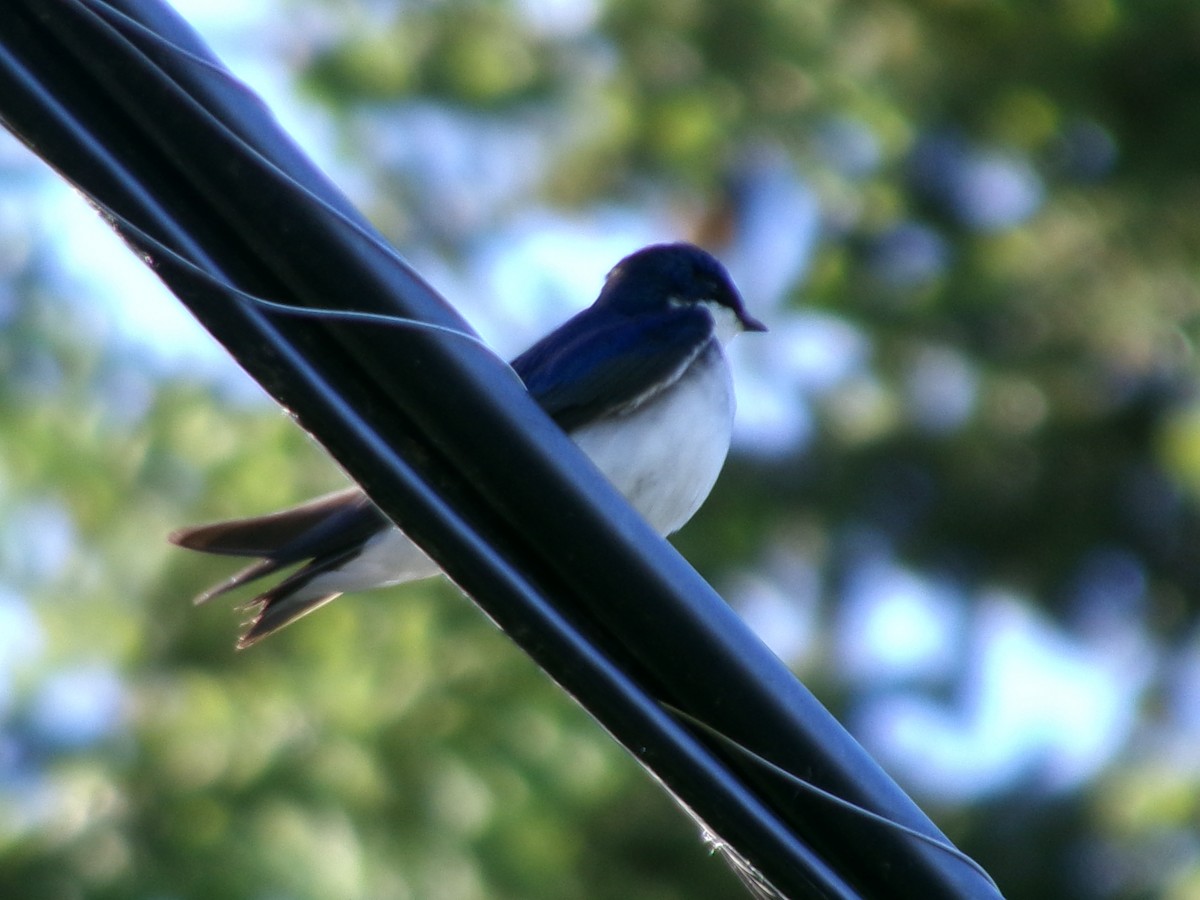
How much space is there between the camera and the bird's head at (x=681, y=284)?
379 centimetres

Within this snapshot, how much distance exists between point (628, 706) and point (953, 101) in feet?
14.1

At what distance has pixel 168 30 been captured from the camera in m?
1.57

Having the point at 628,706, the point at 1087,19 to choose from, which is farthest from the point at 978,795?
the point at 628,706

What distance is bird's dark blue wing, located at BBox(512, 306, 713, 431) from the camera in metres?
3.14

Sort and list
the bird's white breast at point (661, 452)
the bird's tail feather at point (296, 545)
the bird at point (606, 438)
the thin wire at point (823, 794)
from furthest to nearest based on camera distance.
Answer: the bird's white breast at point (661, 452), the bird at point (606, 438), the bird's tail feather at point (296, 545), the thin wire at point (823, 794)

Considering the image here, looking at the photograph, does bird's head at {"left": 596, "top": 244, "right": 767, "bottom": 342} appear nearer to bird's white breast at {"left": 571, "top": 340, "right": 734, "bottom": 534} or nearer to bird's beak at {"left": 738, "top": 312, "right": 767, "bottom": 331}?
bird's beak at {"left": 738, "top": 312, "right": 767, "bottom": 331}

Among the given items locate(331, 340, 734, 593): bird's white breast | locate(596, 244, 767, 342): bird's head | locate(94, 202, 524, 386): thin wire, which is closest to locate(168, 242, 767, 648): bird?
locate(331, 340, 734, 593): bird's white breast

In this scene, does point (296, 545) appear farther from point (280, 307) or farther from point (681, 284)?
point (681, 284)

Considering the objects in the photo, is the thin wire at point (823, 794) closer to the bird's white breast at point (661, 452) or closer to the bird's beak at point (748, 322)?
the bird's white breast at point (661, 452)

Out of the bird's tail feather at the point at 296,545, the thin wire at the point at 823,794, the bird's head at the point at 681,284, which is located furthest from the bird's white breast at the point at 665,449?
the thin wire at the point at 823,794

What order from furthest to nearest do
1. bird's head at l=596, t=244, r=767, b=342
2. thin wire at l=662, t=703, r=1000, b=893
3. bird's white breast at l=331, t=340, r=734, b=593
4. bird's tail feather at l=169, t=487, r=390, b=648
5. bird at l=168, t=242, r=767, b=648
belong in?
1. bird's head at l=596, t=244, r=767, b=342
2. bird's white breast at l=331, t=340, r=734, b=593
3. bird at l=168, t=242, r=767, b=648
4. bird's tail feather at l=169, t=487, r=390, b=648
5. thin wire at l=662, t=703, r=1000, b=893

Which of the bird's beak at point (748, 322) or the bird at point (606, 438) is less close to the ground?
the bird's beak at point (748, 322)

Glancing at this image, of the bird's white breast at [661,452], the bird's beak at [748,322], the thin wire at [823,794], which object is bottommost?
the thin wire at [823,794]

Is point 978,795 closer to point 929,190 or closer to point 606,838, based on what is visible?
point 606,838
